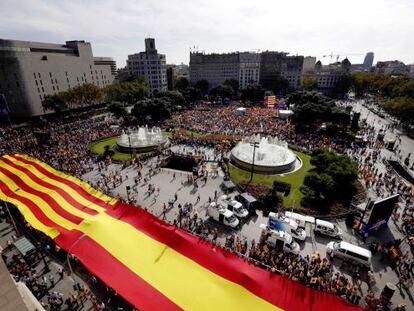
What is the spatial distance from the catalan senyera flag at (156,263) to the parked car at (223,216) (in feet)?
22.4

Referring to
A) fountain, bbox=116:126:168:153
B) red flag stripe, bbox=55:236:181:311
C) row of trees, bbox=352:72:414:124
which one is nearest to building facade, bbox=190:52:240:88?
row of trees, bbox=352:72:414:124

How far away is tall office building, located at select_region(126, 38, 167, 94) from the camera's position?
4373 inches

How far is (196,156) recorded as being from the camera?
3566 centimetres

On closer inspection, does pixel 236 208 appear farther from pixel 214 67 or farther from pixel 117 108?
pixel 214 67

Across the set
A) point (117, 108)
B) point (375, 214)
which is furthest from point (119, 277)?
point (117, 108)

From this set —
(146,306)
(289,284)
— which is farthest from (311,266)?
(146,306)

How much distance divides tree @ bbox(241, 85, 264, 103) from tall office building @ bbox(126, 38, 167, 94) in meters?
45.7

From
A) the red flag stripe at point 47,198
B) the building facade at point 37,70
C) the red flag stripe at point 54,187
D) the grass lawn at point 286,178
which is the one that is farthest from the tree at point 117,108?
the grass lawn at point 286,178

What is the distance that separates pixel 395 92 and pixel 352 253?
264 ft

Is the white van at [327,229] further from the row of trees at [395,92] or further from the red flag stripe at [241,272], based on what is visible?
the row of trees at [395,92]

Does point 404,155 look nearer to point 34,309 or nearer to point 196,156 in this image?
point 196,156

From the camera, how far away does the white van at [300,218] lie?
802 inches

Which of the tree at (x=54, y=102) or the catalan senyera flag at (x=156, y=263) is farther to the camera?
the tree at (x=54, y=102)

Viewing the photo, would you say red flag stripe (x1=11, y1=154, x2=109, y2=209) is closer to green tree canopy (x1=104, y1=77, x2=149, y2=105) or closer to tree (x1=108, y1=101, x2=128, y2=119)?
tree (x1=108, y1=101, x2=128, y2=119)
